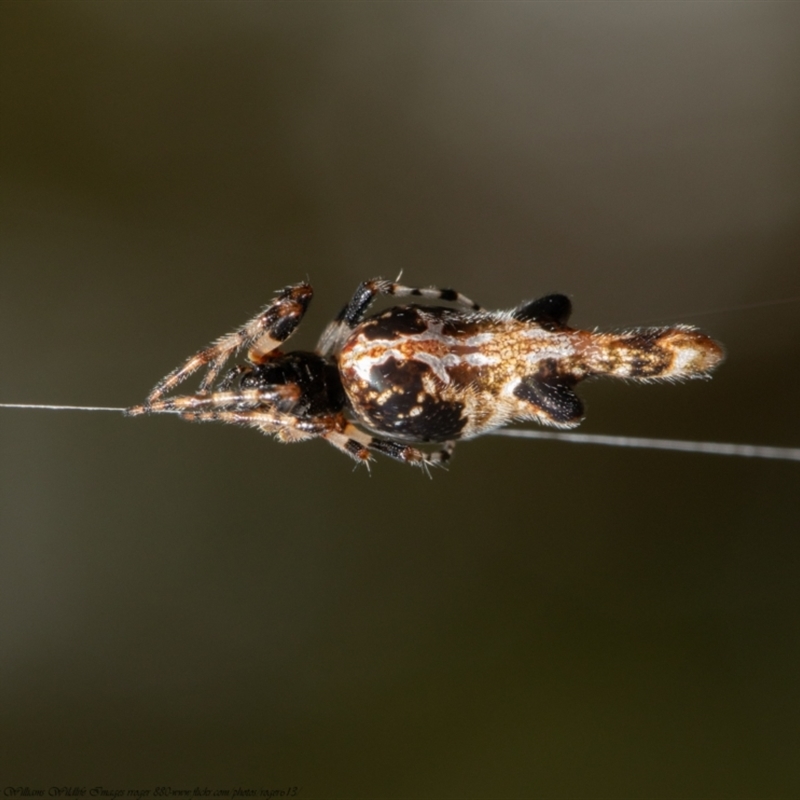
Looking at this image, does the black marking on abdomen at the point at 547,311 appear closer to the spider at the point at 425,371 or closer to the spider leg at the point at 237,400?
the spider at the point at 425,371

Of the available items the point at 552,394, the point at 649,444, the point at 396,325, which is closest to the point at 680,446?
the point at 649,444

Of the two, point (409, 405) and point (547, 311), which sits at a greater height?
point (547, 311)

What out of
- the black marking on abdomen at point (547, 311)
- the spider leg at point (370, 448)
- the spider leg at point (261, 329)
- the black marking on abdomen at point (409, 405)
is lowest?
the spider leg at point (370, 448)

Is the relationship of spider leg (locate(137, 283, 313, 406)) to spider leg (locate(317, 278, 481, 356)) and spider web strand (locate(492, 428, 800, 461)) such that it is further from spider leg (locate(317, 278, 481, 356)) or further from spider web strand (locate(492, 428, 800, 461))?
spider web strand (locate(492, 428, 800, 461))

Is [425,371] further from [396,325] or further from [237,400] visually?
[237,400]

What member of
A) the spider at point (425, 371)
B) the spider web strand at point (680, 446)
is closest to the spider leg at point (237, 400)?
the spider at point (425, 371)

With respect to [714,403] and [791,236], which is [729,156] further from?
[714,403]

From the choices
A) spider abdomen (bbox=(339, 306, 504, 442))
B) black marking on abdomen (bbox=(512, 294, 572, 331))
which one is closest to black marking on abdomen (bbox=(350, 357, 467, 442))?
spider abdomen (bbox=(339, 306, 504, 442))

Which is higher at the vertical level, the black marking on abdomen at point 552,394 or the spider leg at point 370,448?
the black marking on abdomen at point 552,394
